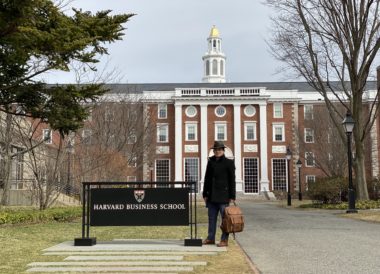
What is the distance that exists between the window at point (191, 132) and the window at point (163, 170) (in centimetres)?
401

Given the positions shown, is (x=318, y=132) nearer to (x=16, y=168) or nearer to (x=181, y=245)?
(x=16, y=168)

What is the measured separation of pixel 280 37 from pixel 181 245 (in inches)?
748

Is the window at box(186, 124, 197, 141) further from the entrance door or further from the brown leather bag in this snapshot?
the brown leather bag

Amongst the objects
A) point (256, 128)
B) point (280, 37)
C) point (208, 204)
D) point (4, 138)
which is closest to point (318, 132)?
point (256, 128)

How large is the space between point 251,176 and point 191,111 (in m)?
10.9

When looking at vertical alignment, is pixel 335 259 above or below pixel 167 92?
below

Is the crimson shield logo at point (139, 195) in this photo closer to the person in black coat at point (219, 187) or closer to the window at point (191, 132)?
the person in black coat at point (219, 187)

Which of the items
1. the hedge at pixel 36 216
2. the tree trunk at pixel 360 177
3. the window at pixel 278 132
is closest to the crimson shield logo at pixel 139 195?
the hedge at pixel 36 216

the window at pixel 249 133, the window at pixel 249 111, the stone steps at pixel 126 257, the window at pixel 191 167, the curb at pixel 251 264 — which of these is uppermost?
the window at pixel 249 111

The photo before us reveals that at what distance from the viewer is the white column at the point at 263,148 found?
6134 cm

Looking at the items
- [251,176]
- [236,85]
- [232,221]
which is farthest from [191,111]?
[232,221]

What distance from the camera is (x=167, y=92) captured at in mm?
64875

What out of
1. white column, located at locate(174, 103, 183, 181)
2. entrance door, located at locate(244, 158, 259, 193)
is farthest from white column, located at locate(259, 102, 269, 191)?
white column, located at locate(174, 103, 183, 181)

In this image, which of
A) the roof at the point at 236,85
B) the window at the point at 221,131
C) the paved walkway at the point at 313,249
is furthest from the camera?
the roof at the point at 236,85
